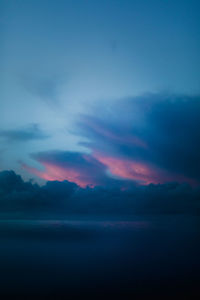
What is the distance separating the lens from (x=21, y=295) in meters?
24.3

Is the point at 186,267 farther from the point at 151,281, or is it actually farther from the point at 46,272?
the point at 46,272

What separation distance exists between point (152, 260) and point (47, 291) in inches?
945

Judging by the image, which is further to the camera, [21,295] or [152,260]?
[152,260]

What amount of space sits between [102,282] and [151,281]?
251 inches

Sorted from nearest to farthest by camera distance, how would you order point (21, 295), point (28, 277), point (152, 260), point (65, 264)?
point (21, 295), point (28, 277), point (65, 264), point (152, 260)

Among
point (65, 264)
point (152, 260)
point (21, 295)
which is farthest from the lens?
point (152, 260)

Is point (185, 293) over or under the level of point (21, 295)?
over

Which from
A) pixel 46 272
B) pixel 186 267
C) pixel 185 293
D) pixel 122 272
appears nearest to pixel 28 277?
A: pixel 46 272

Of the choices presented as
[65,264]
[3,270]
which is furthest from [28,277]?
[65,264]

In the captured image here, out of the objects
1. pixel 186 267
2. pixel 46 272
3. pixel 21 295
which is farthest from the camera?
pixel 186 267

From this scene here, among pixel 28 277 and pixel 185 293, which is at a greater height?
pixel 185 293

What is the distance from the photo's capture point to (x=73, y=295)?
24.8 metres

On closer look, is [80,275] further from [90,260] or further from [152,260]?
[152,260]

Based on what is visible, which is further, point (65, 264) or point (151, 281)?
point (65, 264)
